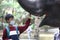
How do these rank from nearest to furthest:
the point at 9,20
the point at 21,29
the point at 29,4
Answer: the point at 29,4
the point at 9,20
the point at 21,29

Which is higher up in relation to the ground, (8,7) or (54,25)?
(8,7)

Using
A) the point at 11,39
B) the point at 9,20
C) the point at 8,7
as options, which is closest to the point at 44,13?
the point at 9,20

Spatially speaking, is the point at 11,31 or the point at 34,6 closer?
the point at 34,6

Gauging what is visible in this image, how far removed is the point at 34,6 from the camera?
38.0 inches

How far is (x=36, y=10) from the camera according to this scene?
3.20 feet

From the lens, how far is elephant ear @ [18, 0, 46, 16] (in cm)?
97

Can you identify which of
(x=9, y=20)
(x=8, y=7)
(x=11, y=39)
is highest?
(x=8, y=7)

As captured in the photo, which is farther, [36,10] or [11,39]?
[11,39]

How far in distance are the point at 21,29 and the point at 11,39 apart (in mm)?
181

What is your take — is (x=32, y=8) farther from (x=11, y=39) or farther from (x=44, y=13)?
(x=11, y=39)

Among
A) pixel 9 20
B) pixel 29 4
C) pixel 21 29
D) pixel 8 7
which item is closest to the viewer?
pixel 29 4

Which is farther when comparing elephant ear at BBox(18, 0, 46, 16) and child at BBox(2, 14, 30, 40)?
child at BBox(2, 14, 30, 40)

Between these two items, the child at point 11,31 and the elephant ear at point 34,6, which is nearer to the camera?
the elephant ear at point 34,6

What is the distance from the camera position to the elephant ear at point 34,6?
3.17 ft
